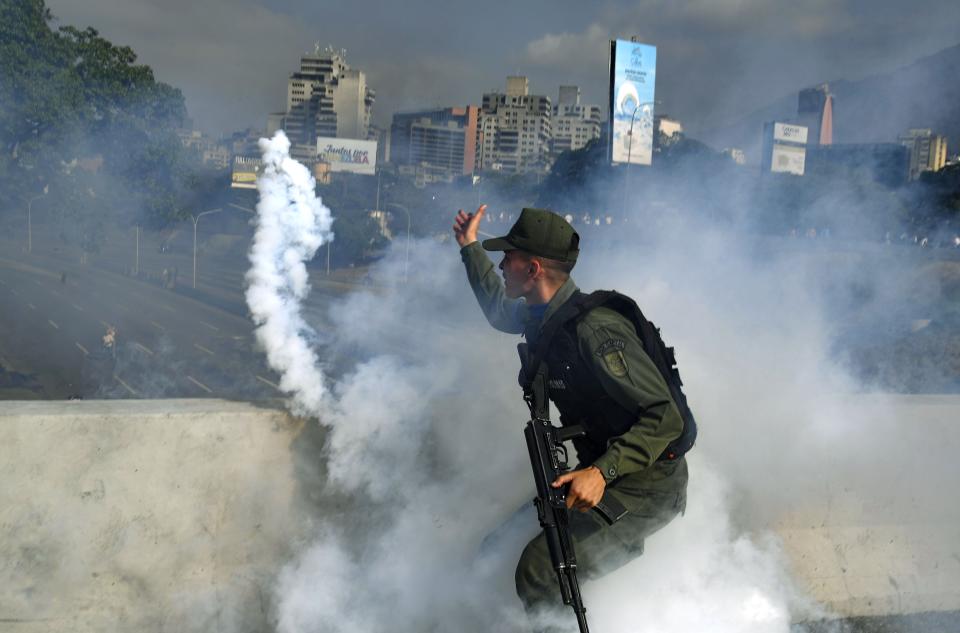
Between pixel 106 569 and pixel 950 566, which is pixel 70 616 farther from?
pixel 950 566

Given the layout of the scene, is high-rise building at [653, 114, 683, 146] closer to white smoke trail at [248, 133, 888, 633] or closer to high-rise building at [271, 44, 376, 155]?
high-rise building at [271, 44, 376, 155]

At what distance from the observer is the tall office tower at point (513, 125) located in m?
59.4

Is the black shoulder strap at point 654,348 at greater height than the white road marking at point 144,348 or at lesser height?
greater

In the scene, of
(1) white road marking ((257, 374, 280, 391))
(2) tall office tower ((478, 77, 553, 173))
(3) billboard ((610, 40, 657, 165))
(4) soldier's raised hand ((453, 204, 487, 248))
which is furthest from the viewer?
(2) tall office tower ((478, 77, 553, 173))

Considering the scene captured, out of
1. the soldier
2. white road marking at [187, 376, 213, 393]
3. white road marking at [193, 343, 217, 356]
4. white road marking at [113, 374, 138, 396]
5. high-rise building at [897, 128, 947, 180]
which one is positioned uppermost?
high-rise building at [897, 128, 947, 180]

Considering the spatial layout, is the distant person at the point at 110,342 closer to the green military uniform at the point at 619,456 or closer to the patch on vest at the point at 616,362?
the green military uniform at the point at 619,456

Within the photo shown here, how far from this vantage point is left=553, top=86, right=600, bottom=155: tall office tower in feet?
297

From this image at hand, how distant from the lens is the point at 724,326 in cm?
506

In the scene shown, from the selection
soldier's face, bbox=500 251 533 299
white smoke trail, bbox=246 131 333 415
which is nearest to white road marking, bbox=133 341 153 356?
white smoke trail, bbox=246 131 333 415

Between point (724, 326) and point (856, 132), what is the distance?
481 centimetres

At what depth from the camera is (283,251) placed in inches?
164

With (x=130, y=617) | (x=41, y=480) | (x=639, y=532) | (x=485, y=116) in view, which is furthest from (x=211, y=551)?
(x=485, y=116)

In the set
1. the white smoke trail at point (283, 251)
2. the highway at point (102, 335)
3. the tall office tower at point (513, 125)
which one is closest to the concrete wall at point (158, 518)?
the white smoke trail at point (283, 251)

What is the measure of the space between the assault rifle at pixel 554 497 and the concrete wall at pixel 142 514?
3.85ft
